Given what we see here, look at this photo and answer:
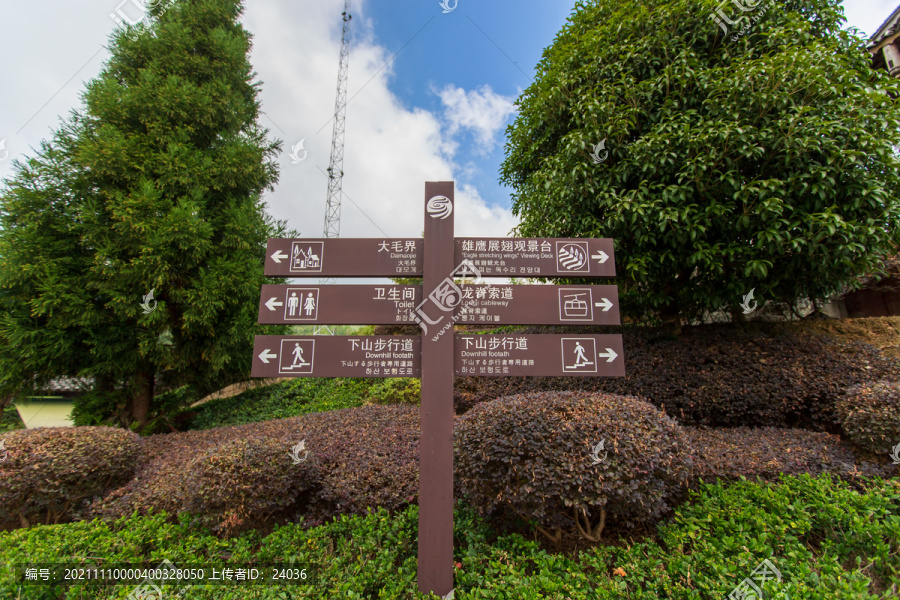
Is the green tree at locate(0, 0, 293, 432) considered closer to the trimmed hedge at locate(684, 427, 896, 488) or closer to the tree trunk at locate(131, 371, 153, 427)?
the tree trunk at locate(131, 371, 153, 427)

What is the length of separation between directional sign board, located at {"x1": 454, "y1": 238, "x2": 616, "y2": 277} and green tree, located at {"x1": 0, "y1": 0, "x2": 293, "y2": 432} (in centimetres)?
542

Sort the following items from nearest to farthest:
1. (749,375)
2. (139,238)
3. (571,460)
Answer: (571,460) < (749,375) < (139,238)

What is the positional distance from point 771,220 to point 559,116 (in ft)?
11.1

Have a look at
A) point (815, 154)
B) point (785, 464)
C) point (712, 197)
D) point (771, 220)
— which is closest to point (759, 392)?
point (785, 464)

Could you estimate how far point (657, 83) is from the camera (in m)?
5.23

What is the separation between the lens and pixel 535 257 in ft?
11.0

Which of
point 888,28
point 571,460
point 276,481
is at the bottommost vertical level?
point 276,481

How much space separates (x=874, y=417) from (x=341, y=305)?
5.05 meters

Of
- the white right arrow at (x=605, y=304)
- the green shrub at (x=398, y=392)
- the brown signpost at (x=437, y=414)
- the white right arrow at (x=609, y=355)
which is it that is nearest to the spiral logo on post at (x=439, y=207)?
the brown signpost at (x=437, y=414)

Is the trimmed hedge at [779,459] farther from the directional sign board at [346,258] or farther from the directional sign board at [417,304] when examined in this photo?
the directional sign board at [346,258]

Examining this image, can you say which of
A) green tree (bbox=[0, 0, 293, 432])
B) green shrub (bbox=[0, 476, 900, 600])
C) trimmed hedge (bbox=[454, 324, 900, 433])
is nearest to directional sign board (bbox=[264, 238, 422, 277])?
green shrub (bbox=[0, 476, 900, 600])

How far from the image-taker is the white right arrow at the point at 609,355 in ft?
10.3

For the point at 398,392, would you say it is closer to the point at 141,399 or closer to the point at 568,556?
the point at 141,399

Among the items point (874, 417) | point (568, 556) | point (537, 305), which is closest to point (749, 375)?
point (874, 417)
